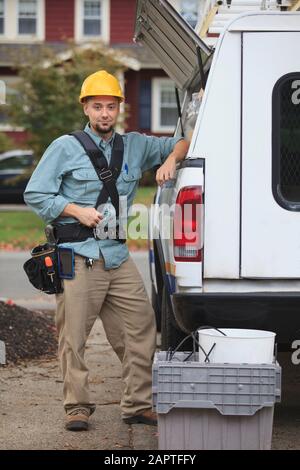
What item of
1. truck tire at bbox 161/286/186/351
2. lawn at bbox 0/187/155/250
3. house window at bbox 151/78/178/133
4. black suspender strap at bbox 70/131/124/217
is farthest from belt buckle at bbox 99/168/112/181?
house window at bbox 151/78/178/133

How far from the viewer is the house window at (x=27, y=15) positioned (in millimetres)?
33875

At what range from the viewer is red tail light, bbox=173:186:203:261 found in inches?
207

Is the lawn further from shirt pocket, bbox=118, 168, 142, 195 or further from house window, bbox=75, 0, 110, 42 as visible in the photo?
house window, bbox=75, 0, 110, 42

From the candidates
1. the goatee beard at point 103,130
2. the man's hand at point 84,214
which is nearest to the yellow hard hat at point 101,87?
the goatee beard at point 103,130

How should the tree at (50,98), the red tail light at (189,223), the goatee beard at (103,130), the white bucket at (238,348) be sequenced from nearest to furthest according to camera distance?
the white bucket at (238,348)
the red tail light at (189,223)
the goatee beard at (103,130)
the tree at (50,98)

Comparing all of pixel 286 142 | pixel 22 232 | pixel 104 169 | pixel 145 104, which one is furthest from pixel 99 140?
pixel 145 104

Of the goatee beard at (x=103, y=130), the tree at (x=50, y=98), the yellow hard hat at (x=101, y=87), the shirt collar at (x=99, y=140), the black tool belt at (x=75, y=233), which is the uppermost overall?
the tree at (x=50, y=98)

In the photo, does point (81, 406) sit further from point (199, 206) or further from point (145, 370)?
point (199, 206)

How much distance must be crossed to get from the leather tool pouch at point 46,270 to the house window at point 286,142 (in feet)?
4.53

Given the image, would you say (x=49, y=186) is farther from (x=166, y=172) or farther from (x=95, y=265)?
A: (x=166, y=172)

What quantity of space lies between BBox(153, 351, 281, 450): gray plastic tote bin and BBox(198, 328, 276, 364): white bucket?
4.3 inches

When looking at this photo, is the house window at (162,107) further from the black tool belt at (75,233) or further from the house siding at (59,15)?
the black tool belt at (75,233)

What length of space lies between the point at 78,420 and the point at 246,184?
5.70 ft
